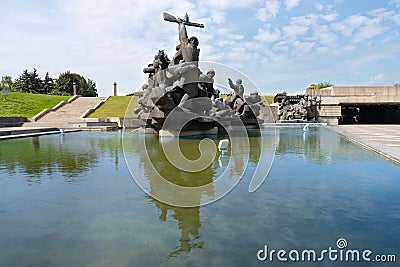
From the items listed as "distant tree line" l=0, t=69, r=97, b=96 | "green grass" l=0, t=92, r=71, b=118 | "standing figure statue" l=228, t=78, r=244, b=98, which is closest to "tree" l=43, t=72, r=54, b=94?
"distant tree line" l=0, t=69, r=97, b=96

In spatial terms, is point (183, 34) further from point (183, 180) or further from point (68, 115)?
point (68, 115)

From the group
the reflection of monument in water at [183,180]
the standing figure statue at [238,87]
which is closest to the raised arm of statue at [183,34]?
the standing figure statue at [238,87]

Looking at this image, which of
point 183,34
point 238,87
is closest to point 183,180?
point 183,34

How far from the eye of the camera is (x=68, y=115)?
30594mm

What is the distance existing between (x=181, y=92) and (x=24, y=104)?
2767 cm

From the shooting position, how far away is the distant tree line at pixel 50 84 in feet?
183

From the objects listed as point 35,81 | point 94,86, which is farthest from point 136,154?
point 94,86

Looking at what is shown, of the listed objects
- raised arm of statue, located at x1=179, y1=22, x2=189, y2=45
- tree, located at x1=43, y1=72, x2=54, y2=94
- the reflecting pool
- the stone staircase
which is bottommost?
the reflecting pool

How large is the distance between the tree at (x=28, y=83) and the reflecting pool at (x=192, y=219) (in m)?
57.5

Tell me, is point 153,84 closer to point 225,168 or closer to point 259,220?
point 225,168

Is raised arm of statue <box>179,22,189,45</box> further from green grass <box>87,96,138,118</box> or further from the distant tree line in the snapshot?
the distant tree line

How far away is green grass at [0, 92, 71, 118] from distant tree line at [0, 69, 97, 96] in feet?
64.6

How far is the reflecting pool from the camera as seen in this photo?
2656 mm

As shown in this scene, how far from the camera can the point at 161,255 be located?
2627 mm
